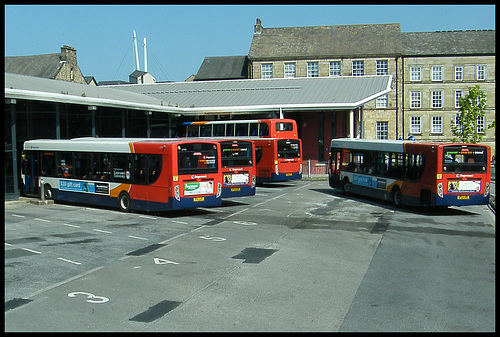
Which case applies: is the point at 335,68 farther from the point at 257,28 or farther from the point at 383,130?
the point at 257,28

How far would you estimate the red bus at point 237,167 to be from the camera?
24.0 meters

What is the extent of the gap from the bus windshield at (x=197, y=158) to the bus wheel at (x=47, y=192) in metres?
8.44

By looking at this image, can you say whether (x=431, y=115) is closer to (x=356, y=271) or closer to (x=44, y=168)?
(x=44, y=168)

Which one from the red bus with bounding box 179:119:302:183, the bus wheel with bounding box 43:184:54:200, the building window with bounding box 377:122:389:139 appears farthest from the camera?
the building window with bounding box 377:122:389:139

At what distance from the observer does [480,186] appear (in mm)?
21750

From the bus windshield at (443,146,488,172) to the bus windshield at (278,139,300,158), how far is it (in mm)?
12260

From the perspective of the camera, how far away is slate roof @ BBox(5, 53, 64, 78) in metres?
74.3

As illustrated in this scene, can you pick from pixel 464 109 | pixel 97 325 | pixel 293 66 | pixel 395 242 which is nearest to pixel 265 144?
pixel 395 242

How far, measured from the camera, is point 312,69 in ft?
227

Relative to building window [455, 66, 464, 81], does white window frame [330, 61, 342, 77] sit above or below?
above

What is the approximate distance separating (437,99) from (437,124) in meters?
2.87

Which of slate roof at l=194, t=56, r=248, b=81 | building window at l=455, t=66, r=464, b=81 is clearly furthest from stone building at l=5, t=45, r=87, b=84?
building window at l=455, t=66, r=464, b=81

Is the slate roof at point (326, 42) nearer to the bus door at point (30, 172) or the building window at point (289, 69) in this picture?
the building window at point (289, 69)

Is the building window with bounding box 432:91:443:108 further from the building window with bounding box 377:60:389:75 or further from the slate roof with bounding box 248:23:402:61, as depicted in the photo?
the slate roof with bounding box 248:23:402:61
